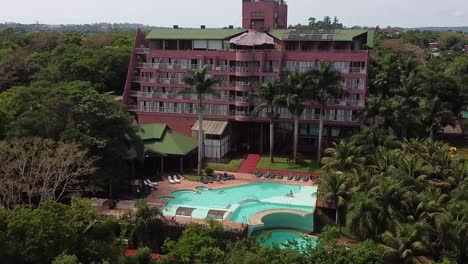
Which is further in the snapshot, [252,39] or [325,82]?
[252,39]

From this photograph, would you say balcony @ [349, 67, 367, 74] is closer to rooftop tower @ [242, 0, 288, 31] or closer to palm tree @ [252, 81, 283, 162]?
palm tree @ [252, 81, 283, 162]

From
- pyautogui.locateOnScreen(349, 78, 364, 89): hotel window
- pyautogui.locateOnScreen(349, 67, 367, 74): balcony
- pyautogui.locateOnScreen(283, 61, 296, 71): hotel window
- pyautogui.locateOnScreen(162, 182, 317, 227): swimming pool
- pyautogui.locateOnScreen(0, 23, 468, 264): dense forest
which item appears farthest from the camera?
pyautogui.locateOnScreen(283, 61, 296, 71): hotel window

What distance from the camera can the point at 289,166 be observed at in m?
55.2

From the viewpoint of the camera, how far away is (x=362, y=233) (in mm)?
35062

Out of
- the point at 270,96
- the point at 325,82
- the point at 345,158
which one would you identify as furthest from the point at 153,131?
the point at 345,158

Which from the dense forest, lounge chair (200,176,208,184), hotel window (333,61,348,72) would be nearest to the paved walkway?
lounge chair (200,176,208,184)

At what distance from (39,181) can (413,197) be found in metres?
28.3

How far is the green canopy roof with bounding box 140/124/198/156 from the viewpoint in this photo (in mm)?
52375

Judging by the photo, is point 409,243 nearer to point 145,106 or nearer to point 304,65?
point 304,65


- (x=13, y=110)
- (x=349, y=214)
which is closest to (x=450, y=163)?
(x=349, y=214)

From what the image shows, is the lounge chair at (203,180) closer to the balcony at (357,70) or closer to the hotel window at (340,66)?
the hotel window at (340,66)

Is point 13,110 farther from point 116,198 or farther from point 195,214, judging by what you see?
point 195,214

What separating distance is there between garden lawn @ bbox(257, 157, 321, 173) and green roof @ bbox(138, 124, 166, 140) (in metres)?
12.0

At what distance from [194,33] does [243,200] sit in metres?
26.9
